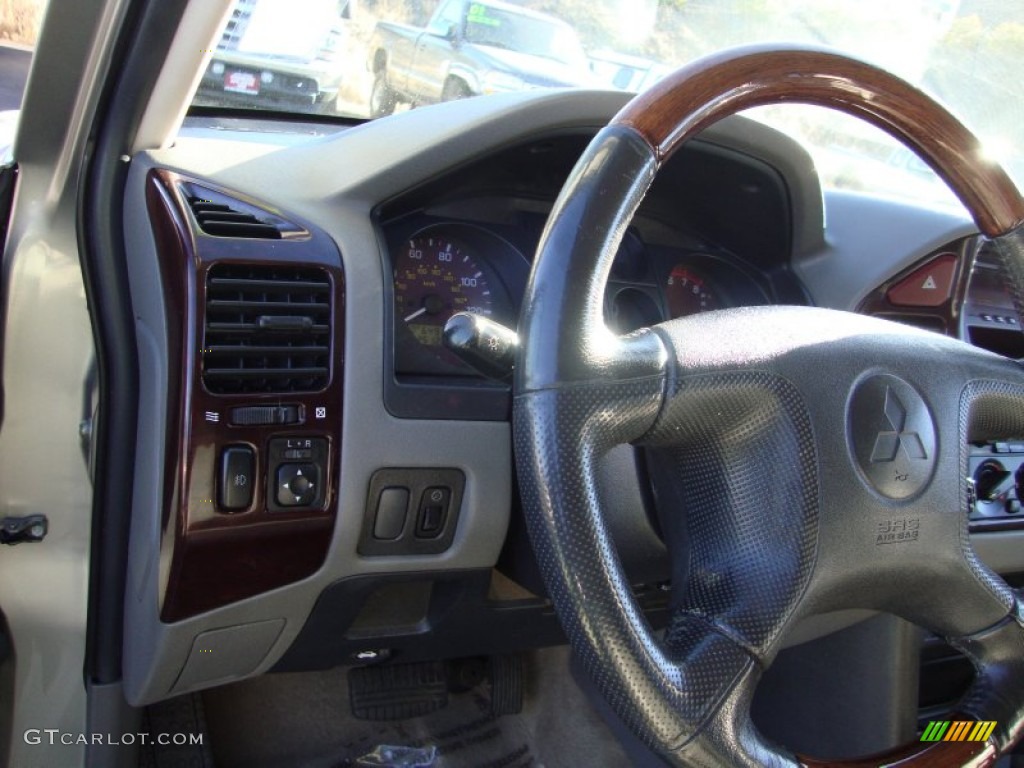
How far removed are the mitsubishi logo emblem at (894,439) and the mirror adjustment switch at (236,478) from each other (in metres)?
0.77

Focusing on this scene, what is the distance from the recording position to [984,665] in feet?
Answer: 3.66

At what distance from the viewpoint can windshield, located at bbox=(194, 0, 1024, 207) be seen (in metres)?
1.60

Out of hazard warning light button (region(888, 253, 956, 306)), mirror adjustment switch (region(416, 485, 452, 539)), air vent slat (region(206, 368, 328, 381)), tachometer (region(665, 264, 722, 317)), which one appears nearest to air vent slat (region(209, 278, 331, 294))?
air vent slat (region(206, 368, 328, 381))

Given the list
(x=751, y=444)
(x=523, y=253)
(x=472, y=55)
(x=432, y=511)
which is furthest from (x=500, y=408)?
(x=472, y=55)

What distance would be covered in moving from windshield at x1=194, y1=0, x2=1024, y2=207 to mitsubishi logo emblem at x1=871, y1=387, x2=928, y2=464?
65 cm

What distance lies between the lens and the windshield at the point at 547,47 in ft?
5.25

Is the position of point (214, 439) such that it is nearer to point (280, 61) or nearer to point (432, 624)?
point (432, 624)

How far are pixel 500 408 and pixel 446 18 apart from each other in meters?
0.72

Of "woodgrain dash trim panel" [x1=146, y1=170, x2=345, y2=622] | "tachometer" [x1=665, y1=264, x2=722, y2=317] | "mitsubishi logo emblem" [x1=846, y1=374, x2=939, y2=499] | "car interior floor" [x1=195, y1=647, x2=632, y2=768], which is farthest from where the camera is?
"car interior floor" [x1=195, y1=647, x2=632, y2=768]

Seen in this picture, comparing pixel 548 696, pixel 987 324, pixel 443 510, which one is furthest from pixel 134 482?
pixel 987 324

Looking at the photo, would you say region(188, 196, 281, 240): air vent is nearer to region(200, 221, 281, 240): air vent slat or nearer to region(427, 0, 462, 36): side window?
region(200, 221, 281, 240): air vent slat

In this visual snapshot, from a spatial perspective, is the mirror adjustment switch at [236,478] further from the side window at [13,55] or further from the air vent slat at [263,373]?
the side window at [13,55]

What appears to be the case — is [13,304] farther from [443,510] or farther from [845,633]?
[845,633]

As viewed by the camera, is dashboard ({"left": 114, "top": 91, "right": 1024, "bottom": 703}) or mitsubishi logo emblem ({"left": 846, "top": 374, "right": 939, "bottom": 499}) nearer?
mitsubishi logo emblem ({"left": 846, "top": 374, "right": 939, "bottom": 499})
